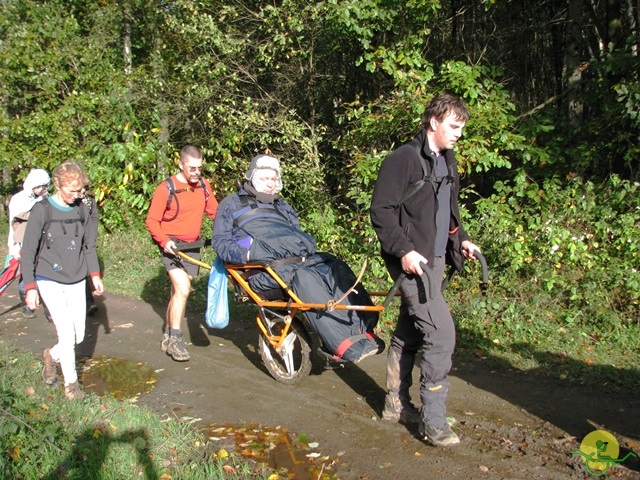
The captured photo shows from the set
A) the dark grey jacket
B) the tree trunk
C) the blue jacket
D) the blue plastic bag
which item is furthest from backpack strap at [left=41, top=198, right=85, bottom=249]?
the tree trunk

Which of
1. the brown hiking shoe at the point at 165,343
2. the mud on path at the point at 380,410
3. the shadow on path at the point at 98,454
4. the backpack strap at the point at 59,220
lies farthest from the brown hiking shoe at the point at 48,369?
the brown hiking shoe at the point at 165,343

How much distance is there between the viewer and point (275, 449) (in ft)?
14.4

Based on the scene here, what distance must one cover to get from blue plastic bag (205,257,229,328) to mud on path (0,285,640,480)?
518 millimetres

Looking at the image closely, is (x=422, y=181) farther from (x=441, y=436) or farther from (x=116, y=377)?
(x=116, y=377)

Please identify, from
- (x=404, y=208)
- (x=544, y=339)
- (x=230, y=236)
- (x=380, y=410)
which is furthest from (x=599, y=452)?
(x=230, y=236)

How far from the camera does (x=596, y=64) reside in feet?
27.9

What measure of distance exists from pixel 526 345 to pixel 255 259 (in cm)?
293

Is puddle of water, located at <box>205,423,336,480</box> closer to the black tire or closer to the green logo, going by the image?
the black tire

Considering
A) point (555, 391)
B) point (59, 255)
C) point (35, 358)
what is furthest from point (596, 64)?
point (35, 358)

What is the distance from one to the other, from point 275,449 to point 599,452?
6.84ft

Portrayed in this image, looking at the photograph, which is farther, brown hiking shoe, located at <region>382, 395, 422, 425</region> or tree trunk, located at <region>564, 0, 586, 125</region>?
tree trunk, located at <region>564, 0, 586, 125</region>

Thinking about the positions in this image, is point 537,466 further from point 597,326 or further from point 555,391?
point 597,326

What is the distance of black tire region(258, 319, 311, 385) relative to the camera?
568 cm

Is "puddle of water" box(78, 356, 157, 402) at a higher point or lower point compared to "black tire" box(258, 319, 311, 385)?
lower
